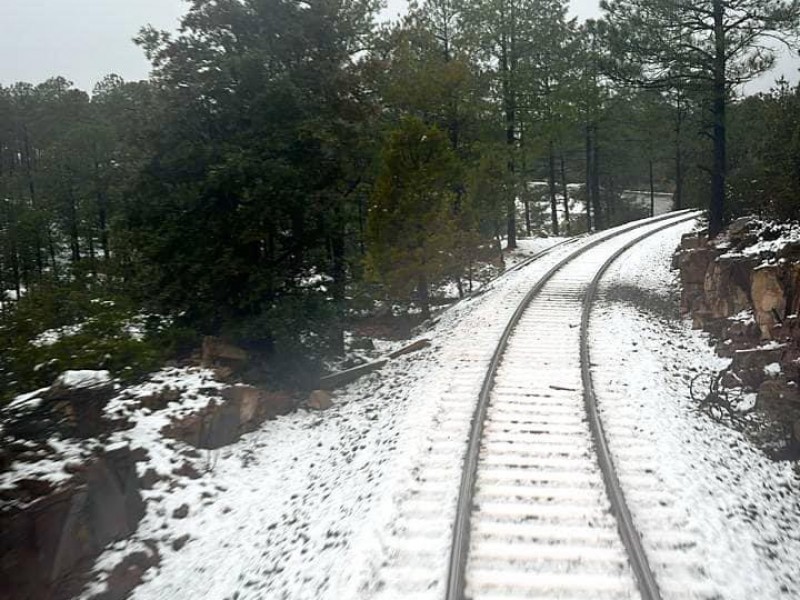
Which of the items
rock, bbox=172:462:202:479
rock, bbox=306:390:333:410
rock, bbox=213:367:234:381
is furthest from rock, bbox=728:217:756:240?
rock, bbox=172:462:202:479

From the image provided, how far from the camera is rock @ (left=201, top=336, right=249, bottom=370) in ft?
40.8

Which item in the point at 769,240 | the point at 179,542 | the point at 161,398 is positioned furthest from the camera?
the point at 769,240

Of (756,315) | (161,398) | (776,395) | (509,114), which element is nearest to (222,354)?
(161,398)

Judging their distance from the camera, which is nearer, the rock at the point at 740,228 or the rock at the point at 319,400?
the rock at the point at 319,400

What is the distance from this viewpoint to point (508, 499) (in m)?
7.31

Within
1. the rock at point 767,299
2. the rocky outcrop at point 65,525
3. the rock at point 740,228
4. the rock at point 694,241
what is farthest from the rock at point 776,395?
the rocky outcrop at point 65,525

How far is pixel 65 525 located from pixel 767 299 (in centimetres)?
1218

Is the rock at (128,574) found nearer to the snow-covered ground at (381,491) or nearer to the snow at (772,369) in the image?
the snow-covered ground at (381,491)

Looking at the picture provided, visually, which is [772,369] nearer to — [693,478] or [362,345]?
[693,478]

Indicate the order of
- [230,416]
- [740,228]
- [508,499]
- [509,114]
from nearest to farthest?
1. [508,499]
2. [230,416]
3. [740,228]
4. [509,114]

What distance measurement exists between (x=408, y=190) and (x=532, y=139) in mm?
13150

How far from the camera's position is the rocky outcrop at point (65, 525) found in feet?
20.8

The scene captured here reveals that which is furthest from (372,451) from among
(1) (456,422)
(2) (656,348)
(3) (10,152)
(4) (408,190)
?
(3) (10,152)

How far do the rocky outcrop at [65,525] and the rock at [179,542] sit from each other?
60 cm
